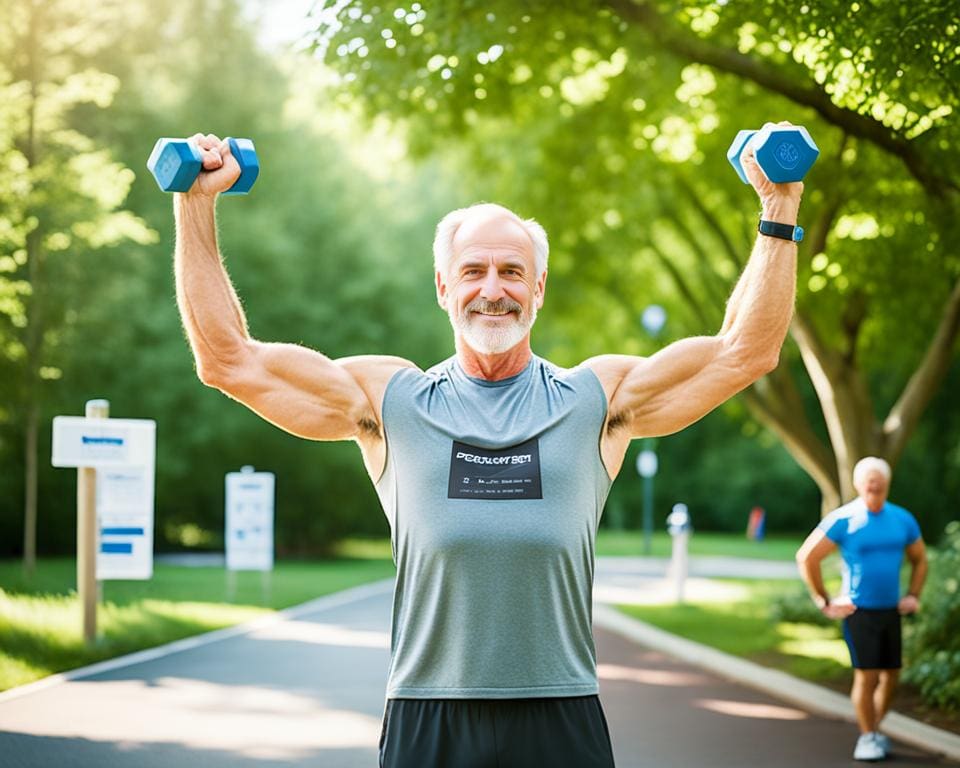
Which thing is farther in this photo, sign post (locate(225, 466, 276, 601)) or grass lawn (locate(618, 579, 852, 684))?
sign post (locate(225, 466, 276, 601))

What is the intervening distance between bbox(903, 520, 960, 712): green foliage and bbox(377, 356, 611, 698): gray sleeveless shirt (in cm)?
829

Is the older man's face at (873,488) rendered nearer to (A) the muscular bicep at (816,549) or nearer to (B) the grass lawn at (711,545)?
(A) the muscular bicep at (816,549)

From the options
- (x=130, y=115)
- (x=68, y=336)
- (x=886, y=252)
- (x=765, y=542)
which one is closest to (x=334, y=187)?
(x=130, y=115)

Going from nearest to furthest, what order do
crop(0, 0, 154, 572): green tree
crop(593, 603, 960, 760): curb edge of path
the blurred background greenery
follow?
1. crop(593, 603, 960, 760): curb edge of path
2. the blurred background greenery
3. crop(0, 0, 154, 572): green tree

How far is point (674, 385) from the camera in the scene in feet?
10.9

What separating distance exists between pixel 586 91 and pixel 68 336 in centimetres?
998

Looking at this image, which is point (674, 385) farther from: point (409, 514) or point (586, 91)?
point (586, 91)

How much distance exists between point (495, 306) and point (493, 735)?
3.15ft

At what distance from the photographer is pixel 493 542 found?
10.0 feet

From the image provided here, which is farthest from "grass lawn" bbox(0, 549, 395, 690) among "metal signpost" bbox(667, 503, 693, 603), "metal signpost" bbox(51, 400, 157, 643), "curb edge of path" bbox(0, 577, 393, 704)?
"metal signpost" bbox(667, 503, 693, 603)

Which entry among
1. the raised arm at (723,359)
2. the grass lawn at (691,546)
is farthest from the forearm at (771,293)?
the grass lawn at (691,546)

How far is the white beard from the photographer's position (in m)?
3.24

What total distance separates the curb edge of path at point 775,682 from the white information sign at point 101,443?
19.2ft

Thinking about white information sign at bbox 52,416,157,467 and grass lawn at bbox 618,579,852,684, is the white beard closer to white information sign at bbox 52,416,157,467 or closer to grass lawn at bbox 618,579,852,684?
white information sign at bbox 52,416,157,467
